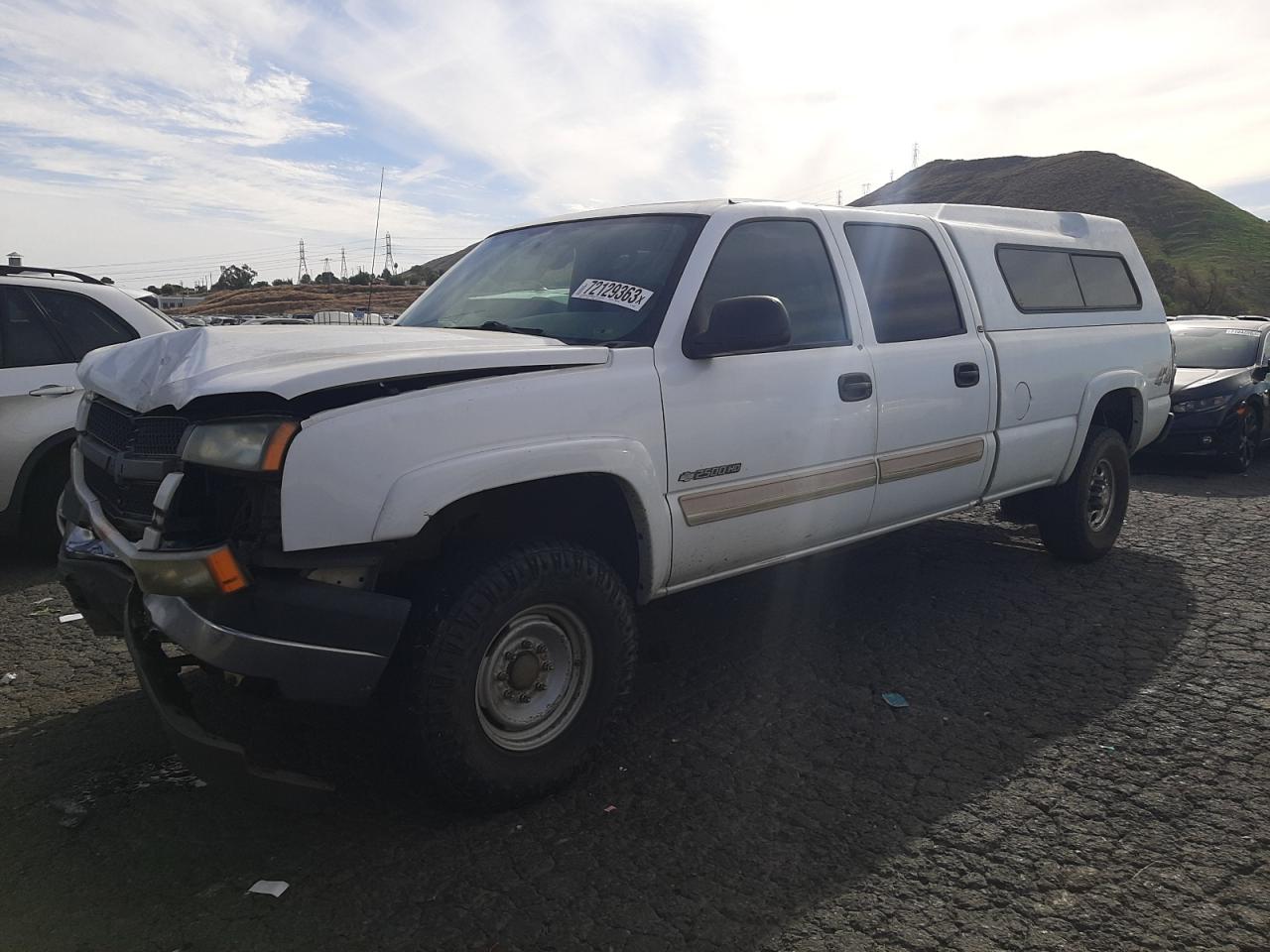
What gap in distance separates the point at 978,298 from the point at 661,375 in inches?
91.9

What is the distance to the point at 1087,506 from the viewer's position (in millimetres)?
5668

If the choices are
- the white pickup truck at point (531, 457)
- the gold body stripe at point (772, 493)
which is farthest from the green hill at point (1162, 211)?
the gold body stripe at point (772, 493)

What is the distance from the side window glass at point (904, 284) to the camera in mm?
4219

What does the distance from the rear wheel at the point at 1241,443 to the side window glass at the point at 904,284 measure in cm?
623

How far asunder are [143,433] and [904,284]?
10.7 feet

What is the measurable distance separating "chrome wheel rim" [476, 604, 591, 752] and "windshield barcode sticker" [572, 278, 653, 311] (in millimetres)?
1194

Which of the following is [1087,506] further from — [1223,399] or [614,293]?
[1223,399]

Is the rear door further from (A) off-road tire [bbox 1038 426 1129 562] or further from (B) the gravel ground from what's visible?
(A) off-road tire [bbox 1038 426 1129 562]

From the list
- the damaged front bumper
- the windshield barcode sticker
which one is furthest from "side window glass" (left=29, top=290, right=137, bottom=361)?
the damaged front bumper

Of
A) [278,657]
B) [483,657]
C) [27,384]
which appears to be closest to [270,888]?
[278,657]

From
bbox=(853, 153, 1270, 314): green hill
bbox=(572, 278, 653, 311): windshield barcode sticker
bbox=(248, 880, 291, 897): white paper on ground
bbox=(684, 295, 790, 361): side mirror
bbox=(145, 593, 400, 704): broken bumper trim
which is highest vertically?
bbox=(853, 153, 1270, 314): green hill

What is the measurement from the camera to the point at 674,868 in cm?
266

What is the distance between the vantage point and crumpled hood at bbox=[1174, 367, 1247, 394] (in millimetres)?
9484

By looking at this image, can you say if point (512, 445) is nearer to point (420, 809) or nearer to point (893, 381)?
point (420, 809)
